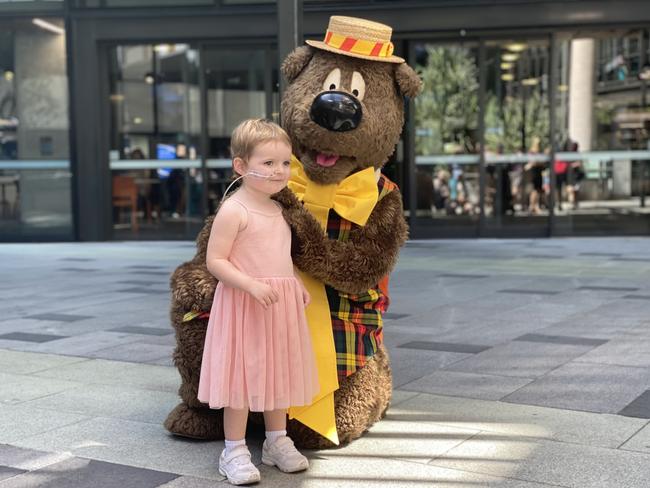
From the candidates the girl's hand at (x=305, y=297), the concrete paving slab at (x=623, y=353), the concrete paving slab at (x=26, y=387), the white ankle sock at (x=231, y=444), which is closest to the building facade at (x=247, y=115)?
the concrete paving slab at (x=623, y=353)

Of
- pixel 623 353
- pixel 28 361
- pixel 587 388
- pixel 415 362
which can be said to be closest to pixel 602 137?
pixel 623 353

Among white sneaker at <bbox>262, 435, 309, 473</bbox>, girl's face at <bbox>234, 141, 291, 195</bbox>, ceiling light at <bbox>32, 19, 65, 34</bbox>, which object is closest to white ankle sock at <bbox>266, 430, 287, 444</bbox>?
white sneaker at <bbox>262, 435, 309, 473</bbox>

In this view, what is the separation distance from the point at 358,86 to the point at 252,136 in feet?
2.57

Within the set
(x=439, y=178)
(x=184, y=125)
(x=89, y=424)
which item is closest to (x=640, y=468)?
(x=89, y=424)

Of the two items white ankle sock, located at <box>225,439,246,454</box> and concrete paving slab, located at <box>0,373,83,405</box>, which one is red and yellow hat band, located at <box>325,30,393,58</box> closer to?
white ankle sock, located at <box>225,439,246,454</box>

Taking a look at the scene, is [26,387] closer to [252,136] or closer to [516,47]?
[252,136]

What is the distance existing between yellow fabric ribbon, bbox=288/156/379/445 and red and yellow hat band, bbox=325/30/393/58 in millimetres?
586

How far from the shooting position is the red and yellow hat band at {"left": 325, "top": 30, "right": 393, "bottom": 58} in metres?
4.07

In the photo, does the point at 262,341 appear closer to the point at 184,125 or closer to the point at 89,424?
the point at 89,424

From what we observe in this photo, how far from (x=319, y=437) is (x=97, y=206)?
38.6 ft

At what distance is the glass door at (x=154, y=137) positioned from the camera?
1498 centimetres

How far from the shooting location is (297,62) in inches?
166

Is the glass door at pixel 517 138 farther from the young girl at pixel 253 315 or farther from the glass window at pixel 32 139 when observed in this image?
the young girl at pixel 253 315

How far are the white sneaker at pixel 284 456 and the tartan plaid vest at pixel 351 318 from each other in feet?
1.51
